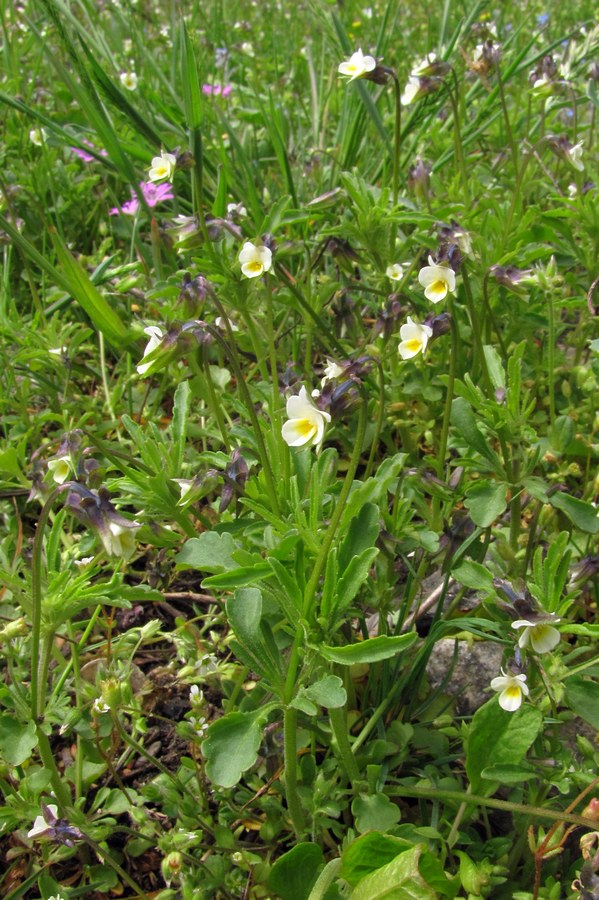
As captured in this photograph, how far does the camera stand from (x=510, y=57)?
3.87m

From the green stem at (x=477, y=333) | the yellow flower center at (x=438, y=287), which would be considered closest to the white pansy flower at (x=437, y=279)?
the yellow flower center at (x=438, y=287)

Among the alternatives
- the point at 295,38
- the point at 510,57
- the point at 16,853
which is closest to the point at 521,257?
the point at 16,853

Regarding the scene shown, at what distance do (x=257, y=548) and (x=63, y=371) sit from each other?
1.20 metres

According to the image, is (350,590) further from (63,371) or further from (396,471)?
(63,371)

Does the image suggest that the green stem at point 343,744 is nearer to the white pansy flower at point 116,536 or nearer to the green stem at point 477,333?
the white pansy flower at point 116,536

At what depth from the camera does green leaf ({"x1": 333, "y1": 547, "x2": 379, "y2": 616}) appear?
134 cm

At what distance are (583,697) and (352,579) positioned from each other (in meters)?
0.44

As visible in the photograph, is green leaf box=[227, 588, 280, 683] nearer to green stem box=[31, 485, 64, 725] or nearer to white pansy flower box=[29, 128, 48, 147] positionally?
green stem box=[31, 485, 64, 725]

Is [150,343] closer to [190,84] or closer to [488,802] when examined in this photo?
[190,84]

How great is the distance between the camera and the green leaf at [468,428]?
5.61ft

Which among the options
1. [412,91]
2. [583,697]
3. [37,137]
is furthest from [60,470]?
[37,137]

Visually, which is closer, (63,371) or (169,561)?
(169,561)

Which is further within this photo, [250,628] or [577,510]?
[577,510]

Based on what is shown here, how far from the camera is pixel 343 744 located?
147cm
